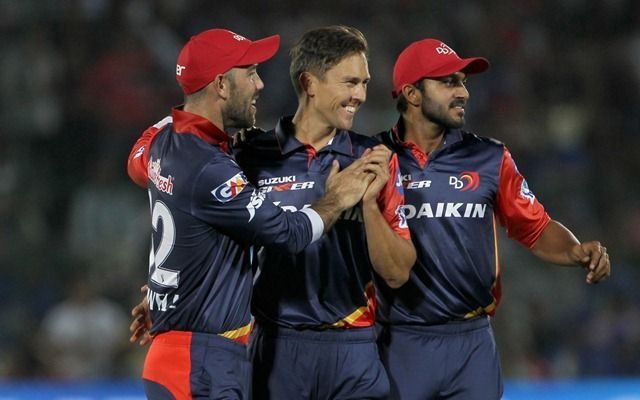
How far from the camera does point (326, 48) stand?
4.42 metres

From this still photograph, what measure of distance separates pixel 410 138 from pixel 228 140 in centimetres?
92

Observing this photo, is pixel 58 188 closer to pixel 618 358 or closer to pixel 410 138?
pixel 618 358

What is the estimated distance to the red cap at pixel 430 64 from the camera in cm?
473

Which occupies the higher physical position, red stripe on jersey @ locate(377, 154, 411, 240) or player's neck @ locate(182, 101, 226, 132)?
player's neck @ locate(182, 101, 226, 132)

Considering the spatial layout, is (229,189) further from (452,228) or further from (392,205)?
(452,228)

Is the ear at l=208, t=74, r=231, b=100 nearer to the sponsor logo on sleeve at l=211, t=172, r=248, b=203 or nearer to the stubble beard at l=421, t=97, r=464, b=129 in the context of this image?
the sponsor logo on sleeve at l=211, t=172, r=248, b=203

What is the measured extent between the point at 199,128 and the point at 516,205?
141cm

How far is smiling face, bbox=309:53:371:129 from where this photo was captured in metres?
4.38

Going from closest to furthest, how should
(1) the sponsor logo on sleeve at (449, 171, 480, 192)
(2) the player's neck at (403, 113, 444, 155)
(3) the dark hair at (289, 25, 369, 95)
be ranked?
(3) the dark hair at (289, 25, 369, 95), (1) the sponsor logo on sleeve at (449, 171, 480, 192), (2) the player's neck at (403, 113, 444, 155)

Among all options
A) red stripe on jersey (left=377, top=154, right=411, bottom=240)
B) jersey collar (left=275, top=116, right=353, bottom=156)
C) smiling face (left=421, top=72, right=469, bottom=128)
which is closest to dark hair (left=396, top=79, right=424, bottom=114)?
smiling face (left=421, top=72, right=469, bottom=128)

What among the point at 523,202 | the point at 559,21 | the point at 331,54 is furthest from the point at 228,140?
the point at 559,21

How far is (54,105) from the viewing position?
9875 millimetres

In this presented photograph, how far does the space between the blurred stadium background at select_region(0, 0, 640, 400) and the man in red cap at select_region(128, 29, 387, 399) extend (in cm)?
446

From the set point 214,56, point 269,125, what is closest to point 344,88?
point 214,56
